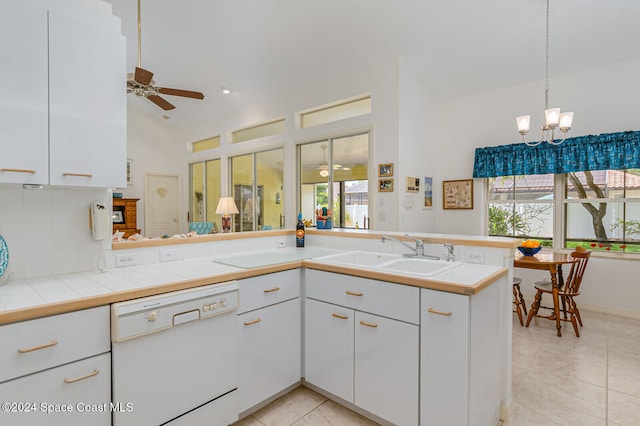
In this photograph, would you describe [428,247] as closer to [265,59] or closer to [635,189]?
[635,189]

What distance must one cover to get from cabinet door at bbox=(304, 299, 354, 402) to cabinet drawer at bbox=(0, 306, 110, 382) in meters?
1.13

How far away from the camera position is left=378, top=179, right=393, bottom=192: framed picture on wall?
422cm

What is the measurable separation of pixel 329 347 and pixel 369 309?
415mm

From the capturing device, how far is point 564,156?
396 centimetres

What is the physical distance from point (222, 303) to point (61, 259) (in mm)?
900

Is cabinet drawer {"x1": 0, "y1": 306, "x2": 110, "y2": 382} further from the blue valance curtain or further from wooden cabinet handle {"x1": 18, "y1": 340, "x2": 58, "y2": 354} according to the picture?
the blue valance curtain

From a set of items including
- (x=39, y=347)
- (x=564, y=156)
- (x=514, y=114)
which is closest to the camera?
(x=39, y=347)

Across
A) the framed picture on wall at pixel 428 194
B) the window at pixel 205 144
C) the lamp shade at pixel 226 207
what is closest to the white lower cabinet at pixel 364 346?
the framed picture on wall at pixel 428 194

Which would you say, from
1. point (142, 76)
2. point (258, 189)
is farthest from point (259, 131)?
point (142, 76)

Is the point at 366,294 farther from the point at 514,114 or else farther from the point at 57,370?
the point at 514,114

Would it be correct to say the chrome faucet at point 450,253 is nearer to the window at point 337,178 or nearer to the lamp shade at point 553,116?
A: the lamp shade at point 553,116

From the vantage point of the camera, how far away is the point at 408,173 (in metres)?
4.36

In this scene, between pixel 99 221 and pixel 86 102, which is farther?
pixel 99 221

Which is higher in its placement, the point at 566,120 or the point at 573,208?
the point at 566,120
